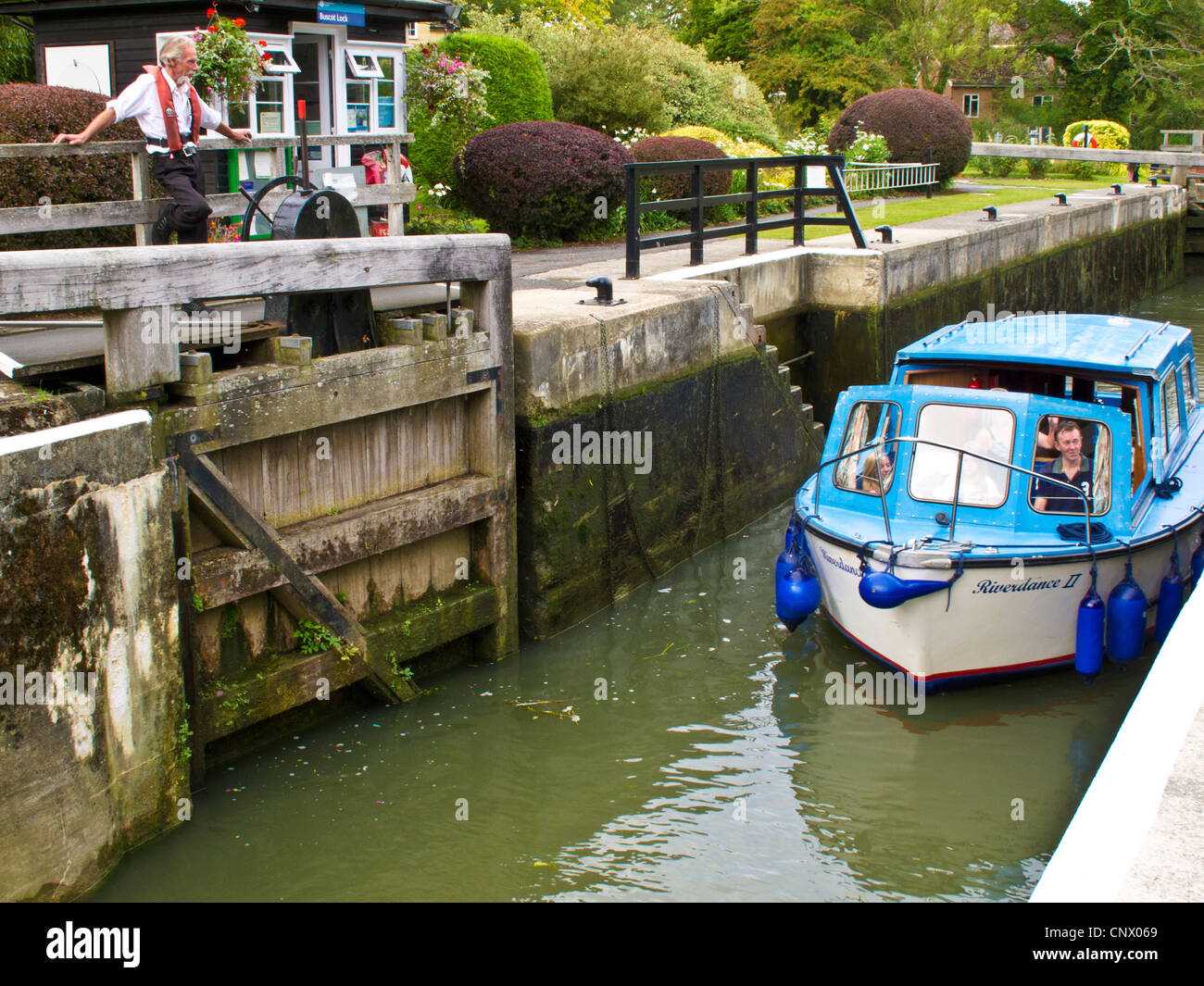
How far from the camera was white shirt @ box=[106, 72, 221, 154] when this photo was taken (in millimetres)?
8422

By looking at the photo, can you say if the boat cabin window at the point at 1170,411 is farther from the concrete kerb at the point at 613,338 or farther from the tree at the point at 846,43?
the tree at the point at 846,43

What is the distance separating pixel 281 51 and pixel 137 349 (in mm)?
12816

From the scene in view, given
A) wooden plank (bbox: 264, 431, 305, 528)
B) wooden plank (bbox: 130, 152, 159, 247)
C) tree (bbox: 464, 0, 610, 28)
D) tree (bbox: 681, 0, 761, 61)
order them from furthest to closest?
tree (bbox: 681, 0, 761, 61) → tree (bbox: 464, 0, 610, 28) → wooden plank (bbox: 130, 152, 159, 247) → wooden plank (bbox: 264, 431, 305, 528)

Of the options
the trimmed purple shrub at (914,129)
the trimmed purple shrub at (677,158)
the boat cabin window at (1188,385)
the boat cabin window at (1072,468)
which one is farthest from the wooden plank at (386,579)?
the trimmed purple shrub at (914,129)

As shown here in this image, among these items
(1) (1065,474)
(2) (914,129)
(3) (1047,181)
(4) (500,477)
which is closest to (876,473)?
(1) (1065,474)

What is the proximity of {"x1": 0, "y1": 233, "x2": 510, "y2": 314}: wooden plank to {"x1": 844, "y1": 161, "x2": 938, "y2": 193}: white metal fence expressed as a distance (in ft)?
54.3

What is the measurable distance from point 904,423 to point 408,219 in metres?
9.64

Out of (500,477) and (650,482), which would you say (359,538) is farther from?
(650,482)

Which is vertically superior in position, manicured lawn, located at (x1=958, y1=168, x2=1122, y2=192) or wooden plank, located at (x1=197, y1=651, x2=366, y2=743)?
manicured lawn, located at (x1=958, y1=168, x2=1122, y2=192)

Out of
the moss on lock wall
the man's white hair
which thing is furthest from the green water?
the man's white hair

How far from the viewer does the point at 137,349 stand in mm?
6680

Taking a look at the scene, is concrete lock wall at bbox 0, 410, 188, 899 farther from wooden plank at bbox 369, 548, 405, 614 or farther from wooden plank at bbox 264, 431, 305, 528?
wooden plank at bbox 369, 548, 405, 614

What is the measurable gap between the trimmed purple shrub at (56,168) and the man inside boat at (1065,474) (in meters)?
9.05
